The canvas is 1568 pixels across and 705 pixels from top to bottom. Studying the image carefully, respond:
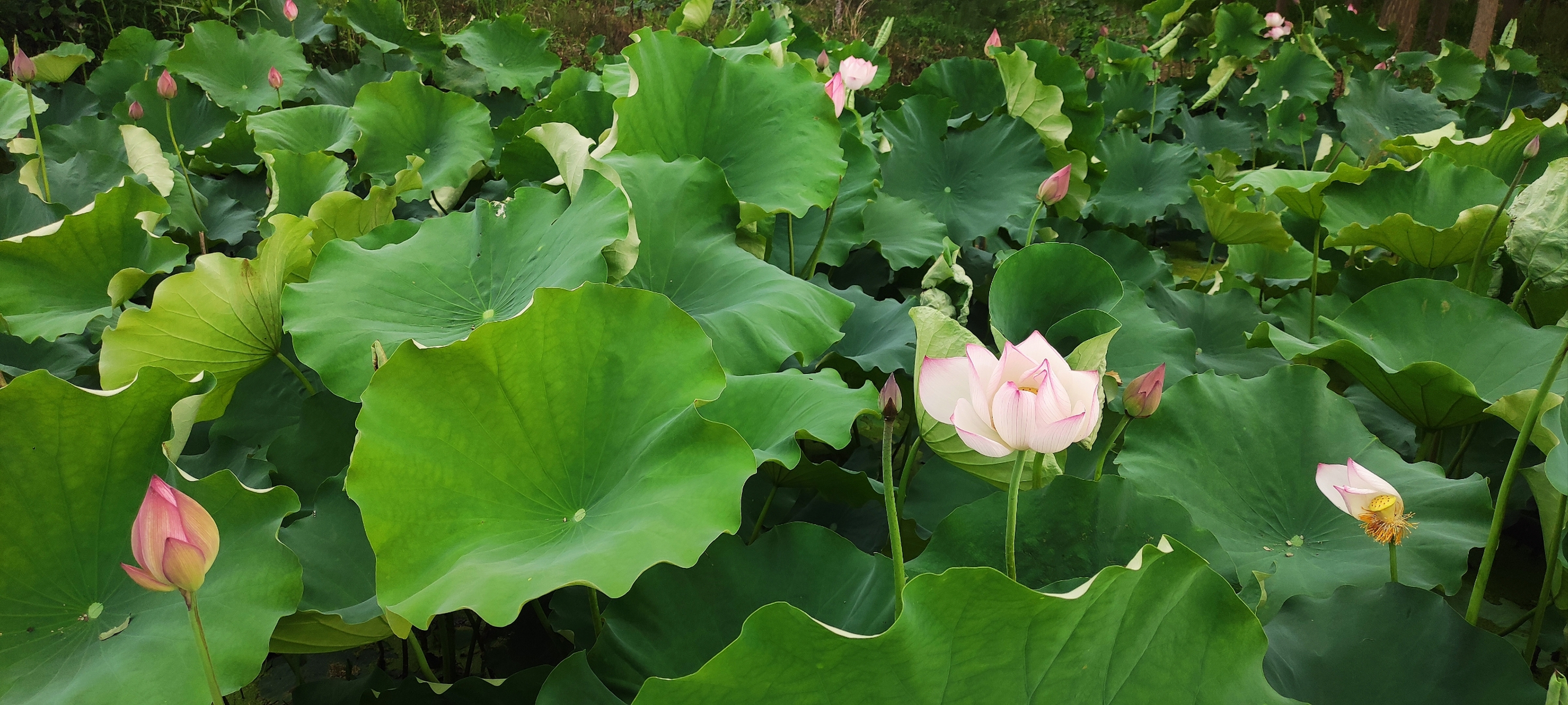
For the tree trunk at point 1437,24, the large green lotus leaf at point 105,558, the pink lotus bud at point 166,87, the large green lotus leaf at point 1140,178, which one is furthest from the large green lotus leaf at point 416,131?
the tree trunk at point 1437,24

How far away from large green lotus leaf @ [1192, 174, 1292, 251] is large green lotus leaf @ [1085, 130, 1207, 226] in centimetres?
52

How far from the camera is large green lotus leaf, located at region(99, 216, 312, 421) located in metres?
1.03

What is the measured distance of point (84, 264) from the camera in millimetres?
1346

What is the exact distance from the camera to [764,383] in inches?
38.2

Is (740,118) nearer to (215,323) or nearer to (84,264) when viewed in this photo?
(215,323)

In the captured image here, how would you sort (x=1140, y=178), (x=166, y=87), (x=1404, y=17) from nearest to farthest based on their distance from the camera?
(x=166, y=87) < (x=1140, y=178) < (x=1404, y=17)

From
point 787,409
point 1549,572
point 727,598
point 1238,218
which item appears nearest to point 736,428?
point 787,409

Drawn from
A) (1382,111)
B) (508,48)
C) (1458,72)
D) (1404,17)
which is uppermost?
(508,48)

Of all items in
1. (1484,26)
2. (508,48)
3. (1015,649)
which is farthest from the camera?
(1484,26)

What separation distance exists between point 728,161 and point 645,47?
0.22 m

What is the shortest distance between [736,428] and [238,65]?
2.60 meters

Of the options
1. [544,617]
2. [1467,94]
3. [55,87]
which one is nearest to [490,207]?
[544,617]

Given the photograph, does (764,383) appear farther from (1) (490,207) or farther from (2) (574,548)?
(1) (490,207)

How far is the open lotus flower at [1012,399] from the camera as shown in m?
0.65
